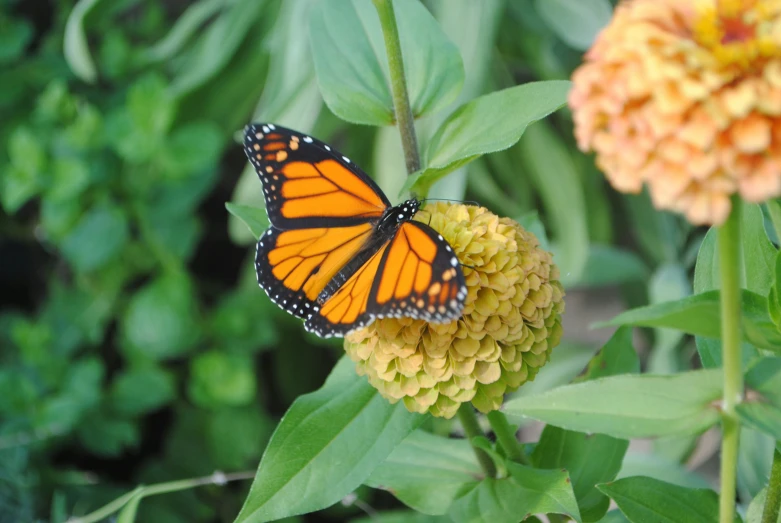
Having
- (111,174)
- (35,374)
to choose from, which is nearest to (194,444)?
(35,374)

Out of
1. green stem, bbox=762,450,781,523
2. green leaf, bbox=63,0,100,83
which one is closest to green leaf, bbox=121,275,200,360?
green leaf, bbox=63,0,100,83

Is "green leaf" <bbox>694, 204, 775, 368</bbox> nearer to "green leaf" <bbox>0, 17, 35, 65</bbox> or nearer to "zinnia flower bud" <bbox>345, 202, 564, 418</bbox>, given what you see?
"zinnia flower bud" <bbox>345, 202, 564, 418</bbox>

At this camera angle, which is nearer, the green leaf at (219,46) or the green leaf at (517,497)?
the green leaf at (517,497)

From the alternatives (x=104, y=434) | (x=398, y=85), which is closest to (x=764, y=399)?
(x=398, y=85)

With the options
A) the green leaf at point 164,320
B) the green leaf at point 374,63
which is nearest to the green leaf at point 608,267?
the green leaf at point 164,320

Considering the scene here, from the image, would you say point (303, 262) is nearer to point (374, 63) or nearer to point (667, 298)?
point (374, 63)

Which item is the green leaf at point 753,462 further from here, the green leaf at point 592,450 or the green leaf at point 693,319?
the green leaf at point 693,319
